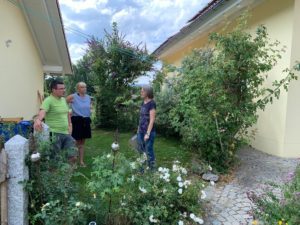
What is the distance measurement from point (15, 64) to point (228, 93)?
511 centimetres

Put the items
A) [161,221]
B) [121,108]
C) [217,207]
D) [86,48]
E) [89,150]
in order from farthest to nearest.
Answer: [86,48]
[121,108]
[89,150]
[217,207]
[161,221]

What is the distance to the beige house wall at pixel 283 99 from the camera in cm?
644

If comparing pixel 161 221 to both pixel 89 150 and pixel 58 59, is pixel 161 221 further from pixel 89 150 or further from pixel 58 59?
pixel 58 59

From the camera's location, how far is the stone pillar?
351 centimetres

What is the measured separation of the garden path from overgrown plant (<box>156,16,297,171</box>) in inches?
18.8

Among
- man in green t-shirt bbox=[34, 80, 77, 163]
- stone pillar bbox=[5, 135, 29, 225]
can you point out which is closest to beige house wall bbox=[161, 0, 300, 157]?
man in green t-shirt bbox=[34, 80, 77, 163]

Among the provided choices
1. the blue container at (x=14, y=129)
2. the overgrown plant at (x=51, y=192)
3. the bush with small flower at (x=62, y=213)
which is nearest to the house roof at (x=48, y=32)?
the blue container at (x=14, y=129)

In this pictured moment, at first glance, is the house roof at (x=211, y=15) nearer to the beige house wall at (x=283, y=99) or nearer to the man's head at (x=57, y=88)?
the beige house wall at (x=283, y=99)

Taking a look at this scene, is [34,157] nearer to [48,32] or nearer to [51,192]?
[51,192]

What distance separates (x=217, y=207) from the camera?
460cm

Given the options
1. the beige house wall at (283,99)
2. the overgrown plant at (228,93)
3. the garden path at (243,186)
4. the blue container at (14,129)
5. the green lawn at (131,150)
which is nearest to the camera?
the garden path at (243,186)

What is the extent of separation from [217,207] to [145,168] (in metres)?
1.18

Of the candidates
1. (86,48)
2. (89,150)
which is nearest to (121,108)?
(86,48)

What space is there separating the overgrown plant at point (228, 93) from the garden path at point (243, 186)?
18.8 inches
